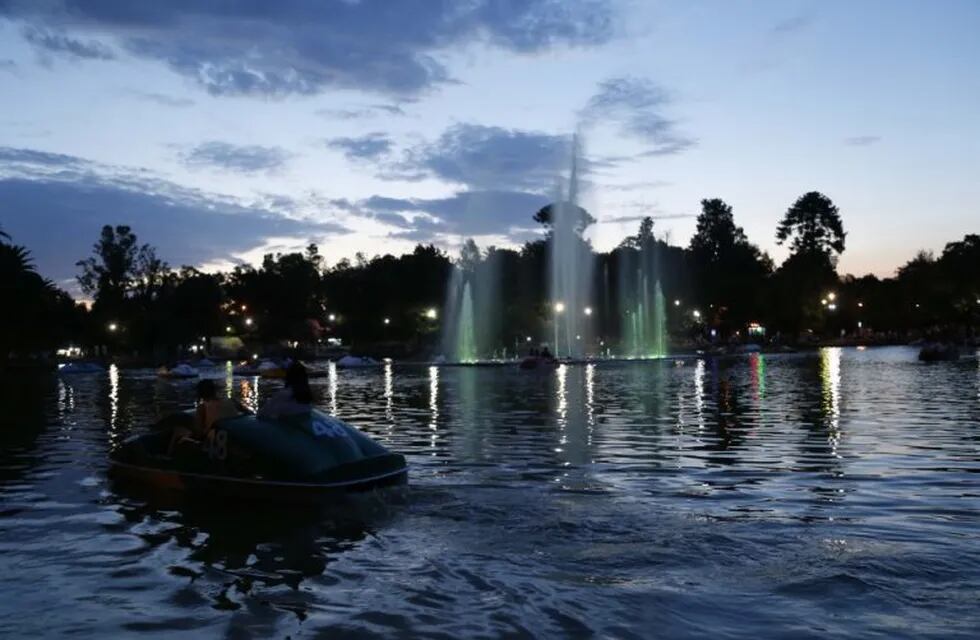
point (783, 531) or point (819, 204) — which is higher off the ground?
point (819, 204)

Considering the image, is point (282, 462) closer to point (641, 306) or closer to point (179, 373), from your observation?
point (179, 373)

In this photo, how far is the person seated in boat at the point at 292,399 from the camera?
1223 centimetres

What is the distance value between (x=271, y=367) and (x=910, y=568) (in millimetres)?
54243

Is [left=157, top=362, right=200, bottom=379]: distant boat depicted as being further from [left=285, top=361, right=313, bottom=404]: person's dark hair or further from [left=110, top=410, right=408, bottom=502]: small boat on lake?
[left=285, top=361, right=313, bottom=404]: person's dark hair

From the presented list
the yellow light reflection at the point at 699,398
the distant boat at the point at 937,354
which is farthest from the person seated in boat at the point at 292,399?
the distant boat at the point at 937,354

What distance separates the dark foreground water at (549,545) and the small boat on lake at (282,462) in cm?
29

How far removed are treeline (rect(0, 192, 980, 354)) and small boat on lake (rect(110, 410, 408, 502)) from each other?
75602 millimetres

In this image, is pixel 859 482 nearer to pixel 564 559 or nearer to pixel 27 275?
pixel 564 559

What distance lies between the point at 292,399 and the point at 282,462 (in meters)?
1.22

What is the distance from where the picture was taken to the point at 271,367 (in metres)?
59.3

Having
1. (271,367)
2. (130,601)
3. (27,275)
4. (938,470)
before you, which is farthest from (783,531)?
(27,275)

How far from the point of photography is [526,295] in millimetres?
97062

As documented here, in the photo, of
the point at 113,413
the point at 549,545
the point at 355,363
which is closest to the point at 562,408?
the point at 113,413

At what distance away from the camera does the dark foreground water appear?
6.97 m
